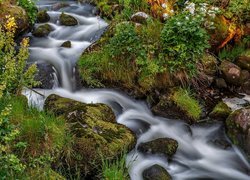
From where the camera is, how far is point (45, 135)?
16.1ft

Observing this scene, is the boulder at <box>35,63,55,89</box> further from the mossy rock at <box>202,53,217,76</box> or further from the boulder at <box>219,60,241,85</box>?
the boulder at <box>219,60,241,85</box>

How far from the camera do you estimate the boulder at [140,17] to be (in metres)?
8.35

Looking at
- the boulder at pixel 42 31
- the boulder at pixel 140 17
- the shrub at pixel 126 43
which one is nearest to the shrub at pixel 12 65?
the shrub at pixel 126 43

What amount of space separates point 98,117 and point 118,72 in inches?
68.9

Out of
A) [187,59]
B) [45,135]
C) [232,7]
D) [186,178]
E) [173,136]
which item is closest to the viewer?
[45,135]

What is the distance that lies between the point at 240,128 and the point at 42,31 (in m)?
5.37

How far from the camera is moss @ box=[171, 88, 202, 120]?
691 cm

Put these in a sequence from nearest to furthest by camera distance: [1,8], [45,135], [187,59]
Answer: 1. [45,135]
2. [187,59]
3. [1,8]

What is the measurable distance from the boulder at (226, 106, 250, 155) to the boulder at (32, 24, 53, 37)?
5030 millimetres

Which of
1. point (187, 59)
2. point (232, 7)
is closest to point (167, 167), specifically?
point (187, 59)

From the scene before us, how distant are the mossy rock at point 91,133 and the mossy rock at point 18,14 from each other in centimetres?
324

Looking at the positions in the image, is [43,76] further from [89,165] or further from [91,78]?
[89,165]

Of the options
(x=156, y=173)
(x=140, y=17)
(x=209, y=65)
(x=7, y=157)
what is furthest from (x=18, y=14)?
(x=7, y=157)

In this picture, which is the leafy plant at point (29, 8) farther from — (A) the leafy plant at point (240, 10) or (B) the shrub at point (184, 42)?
(A) the leafy plant at point (240, 10)
